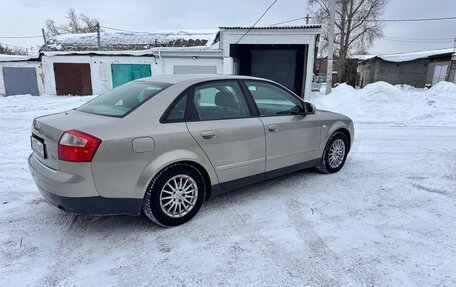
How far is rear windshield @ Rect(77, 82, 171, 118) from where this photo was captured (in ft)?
10.4

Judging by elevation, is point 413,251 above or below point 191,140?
below

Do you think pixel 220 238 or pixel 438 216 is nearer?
pixel 220 238

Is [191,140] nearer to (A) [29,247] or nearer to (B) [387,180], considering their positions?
(A) [29,247]

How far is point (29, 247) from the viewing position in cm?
293

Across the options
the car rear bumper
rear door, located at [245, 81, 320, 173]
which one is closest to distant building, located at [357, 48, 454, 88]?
rear door, located at [245, 81, 320, 173]

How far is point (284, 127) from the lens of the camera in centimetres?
401

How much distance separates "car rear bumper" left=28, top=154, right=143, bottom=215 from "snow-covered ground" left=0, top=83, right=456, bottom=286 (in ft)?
1.16

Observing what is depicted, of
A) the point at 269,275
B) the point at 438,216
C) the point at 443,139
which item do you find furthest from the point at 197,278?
the point at 443,139

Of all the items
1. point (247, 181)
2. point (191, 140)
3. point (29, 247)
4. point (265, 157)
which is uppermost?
point (191, 140)

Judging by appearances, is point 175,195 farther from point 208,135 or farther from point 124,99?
point 124,99

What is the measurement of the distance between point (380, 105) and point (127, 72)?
45.8 ft

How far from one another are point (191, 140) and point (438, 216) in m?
2.92

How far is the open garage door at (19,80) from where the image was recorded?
18844mm

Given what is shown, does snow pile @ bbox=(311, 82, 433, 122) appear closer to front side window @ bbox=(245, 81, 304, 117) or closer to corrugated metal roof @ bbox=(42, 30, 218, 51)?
front side window @ bbox=(245, 81, 304, 117)
